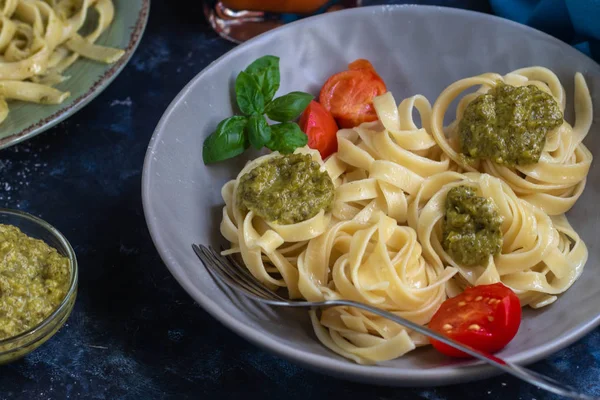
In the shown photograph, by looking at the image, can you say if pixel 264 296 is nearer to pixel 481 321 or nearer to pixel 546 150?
pixel 481 321

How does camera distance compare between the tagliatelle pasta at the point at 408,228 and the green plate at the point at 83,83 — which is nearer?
the tagliatelle pasta at the point at 408,228

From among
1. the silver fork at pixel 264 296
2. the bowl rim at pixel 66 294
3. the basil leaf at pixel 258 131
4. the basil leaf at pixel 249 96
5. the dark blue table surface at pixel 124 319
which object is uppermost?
the basil leaf at pixel 249 96

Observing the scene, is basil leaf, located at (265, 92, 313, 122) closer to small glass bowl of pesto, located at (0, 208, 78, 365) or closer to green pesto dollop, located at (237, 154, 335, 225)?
green pesto dollop, located at (237, 154, 335, 225)

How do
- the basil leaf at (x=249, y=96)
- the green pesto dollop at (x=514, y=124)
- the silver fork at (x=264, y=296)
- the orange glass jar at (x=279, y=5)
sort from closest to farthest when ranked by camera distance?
the silver fork at (x=264, y=296)
the green pesto dollop at (x=514, y=124)
the basil leaf at (x=249, y=96)
the orange glass jar at (x=279, y=5)

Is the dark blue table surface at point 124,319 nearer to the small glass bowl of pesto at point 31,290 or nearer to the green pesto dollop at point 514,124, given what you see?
the small glass bowl of pesto at point 31,290

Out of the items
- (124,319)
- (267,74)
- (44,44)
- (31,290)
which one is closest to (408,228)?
(267,74)

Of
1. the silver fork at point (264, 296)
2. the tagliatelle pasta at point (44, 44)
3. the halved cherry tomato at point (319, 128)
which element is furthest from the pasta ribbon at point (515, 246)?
the tagliatelle pasta at point (44, 44)
